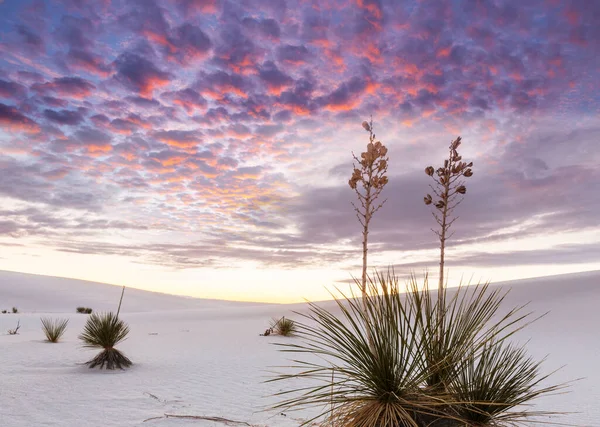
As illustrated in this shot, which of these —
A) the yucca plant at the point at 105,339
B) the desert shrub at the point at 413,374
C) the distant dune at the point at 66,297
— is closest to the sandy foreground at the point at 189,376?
the yucca plant at the point at 105,339

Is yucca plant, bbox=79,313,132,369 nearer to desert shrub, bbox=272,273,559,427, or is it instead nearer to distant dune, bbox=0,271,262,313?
desert shrub, bbox=272,273,559,427

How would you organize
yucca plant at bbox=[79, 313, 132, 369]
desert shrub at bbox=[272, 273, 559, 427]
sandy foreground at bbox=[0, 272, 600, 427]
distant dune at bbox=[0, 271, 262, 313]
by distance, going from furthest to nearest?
distant dune at bbox=[0, 271, 262, 313]
yucca plant at bbox=[79, 313, 132, 369]
sandy foreground at bbox=[0, 272, 600, 427]
desert shrub at bbox=[272, 273, 559, 427]

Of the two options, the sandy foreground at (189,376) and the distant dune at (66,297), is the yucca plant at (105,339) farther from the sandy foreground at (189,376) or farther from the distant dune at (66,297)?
the distant dune at (66,297)

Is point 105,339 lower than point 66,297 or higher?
lower

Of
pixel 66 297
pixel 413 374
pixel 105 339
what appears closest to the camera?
pixel 413 374

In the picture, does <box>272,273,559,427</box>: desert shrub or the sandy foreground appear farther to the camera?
the sandy foreground

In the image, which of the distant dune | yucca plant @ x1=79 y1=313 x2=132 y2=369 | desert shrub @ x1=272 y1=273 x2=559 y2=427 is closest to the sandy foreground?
yucca plant @ x1=79 y1=313 x2=132 y2=369

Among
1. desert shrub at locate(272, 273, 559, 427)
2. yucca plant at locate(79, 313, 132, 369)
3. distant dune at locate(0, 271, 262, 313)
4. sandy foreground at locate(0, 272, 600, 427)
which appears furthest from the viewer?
distant dune at locate(0, 271, 262, 313)

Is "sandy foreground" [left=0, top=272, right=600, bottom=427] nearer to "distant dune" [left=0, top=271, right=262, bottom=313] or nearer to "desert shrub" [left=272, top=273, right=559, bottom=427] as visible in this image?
"desert shrub" [left=272, top=273, right=559, bottom=427]

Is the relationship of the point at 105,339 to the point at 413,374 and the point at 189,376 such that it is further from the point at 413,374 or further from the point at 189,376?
the point at 413,374

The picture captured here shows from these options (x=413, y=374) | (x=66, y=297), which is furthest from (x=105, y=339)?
(x=66, y=297)

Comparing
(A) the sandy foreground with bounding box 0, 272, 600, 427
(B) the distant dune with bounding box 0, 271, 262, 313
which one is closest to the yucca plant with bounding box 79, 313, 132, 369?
(A) the sandy foreground with bounding box 0, 272, 600, 427

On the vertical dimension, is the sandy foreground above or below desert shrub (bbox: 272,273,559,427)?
below

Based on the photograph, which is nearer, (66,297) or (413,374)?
(413,374)
